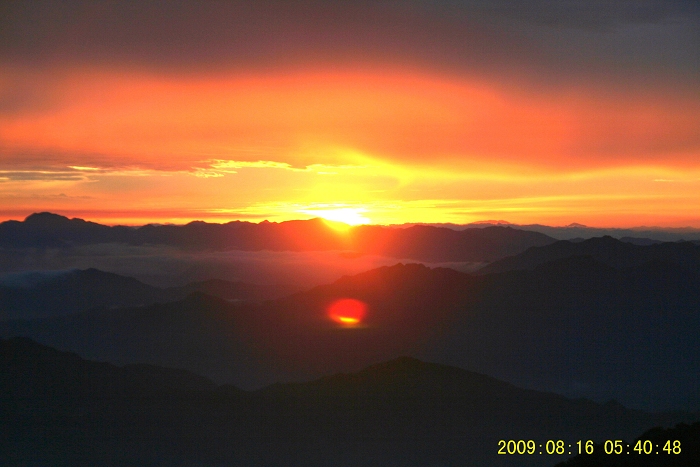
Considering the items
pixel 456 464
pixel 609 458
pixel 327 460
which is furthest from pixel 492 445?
pixel 609 458

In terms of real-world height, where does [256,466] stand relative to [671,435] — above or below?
below

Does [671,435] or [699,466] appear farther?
[671,435]

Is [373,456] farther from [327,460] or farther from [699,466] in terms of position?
[699,466]

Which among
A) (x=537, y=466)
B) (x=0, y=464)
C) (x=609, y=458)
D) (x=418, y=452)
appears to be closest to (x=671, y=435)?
(x=609, y=458)

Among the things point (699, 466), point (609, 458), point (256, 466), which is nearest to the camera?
point (699, 466)

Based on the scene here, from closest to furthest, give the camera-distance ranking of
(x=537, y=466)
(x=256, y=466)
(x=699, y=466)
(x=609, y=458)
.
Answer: (x=699, y=466), (x=609, y=458), (x=537, y=466), (x=256, y=466)

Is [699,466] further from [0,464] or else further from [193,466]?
[0,464]
